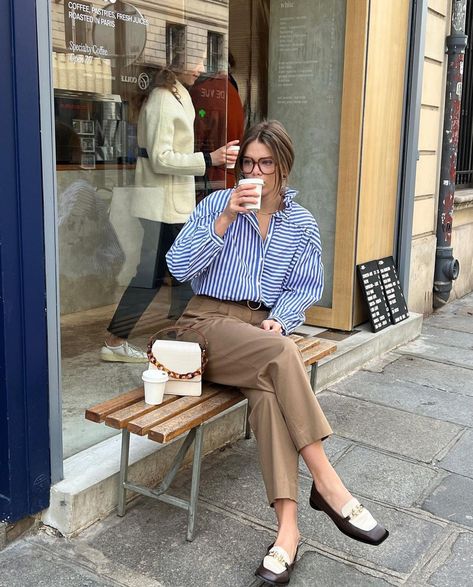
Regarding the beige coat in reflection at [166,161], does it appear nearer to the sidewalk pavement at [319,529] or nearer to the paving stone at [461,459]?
the sidewalk pavement at [319,529]

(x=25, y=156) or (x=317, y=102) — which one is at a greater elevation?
(x=317, y=102)

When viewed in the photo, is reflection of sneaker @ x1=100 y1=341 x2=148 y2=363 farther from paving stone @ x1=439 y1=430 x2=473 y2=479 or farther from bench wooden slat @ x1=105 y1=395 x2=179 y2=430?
paving stone @ x1=439 y1=430 x2=473 y2=479

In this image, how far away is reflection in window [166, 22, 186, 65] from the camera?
3385 millimetres

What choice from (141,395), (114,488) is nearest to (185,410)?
(141,395)

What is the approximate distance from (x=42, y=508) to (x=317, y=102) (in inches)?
127

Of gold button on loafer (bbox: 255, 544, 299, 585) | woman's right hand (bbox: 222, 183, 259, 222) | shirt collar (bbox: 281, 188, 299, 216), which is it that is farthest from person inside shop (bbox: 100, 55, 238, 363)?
gold button on loafer (bbox: 255, 544, 299, 585)

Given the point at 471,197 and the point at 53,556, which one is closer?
the point at 53,556

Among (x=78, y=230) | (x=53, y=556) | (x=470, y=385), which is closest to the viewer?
(x=53, y=556)

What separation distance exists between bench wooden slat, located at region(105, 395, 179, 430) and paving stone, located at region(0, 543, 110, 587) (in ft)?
1.63

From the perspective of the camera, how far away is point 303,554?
→ 2479 mm

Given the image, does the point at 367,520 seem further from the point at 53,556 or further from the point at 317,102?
the point at 317,102

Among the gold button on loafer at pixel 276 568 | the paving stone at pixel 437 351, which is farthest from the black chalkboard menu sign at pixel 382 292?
the gold button on loafer at pixel 276 568

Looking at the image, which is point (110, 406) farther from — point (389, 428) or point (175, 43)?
point (175, 43)

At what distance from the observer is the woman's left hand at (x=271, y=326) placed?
2754mm
